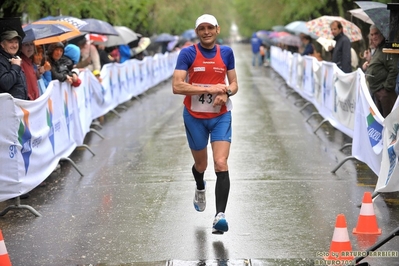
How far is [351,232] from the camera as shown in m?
7.23

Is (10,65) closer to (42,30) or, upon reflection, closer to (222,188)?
(42,30)

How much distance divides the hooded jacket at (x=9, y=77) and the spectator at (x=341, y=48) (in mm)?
7023

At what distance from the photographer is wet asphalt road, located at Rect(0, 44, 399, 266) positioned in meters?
6.71

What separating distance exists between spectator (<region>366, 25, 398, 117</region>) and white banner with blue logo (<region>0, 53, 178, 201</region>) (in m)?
4.45

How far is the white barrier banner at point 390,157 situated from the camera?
7.49 meters

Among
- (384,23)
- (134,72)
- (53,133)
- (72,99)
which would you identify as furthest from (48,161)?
(134,72)

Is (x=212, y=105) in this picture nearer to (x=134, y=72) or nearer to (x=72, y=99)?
(x=72, y=99)

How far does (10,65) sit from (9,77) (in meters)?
0.19

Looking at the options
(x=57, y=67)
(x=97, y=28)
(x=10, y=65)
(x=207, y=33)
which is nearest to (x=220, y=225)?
(x=207, y=33)

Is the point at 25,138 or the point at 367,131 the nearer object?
the point at 25,138

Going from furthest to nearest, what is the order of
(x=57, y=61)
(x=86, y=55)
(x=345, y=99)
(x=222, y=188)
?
(x=86, y=55) < (x=345, y=99) < (x=57, y=61) < (x=222, y=188)

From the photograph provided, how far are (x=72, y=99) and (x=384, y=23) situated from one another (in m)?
5.19

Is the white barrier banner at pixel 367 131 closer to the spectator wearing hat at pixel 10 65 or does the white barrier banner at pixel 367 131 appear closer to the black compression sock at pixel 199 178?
the black compression sock at pixel 199 178

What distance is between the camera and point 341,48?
14.6 meters
